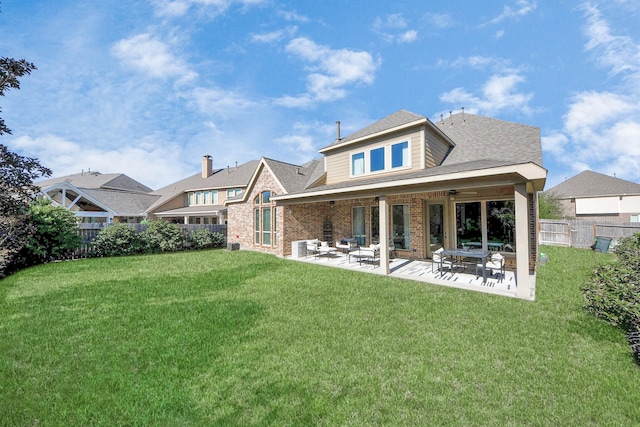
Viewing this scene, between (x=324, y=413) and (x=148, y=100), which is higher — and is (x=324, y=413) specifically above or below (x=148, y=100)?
below

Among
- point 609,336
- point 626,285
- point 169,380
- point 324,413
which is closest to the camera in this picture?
point 324,413

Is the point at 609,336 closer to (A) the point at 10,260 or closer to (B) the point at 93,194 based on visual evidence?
(A) the point at 10,260

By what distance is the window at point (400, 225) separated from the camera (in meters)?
12.9

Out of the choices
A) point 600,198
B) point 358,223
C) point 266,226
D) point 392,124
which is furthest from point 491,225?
point 600,198

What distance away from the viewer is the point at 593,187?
34875 millimetres

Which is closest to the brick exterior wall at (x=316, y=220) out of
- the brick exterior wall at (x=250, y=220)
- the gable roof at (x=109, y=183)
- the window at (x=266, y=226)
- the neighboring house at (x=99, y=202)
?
the brick exterior wall at (x=250, y=220)

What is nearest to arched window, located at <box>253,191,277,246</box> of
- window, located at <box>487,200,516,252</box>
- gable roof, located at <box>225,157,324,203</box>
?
gable roof, located at <box>225,157,324,203</box>

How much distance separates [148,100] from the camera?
16062 mm

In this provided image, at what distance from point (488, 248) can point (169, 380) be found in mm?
11900

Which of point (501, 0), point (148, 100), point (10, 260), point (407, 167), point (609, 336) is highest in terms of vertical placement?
point (501, 0)

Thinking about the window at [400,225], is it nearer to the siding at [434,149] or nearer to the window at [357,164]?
the siding at [434,149]

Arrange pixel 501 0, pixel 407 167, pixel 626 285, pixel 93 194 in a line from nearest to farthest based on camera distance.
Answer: pixel 626 285 < pixel 501 0 < pixel 407 167 < pixel 93 194

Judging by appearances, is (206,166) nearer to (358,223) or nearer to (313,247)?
(313,247)

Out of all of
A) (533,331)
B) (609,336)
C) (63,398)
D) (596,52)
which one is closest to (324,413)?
(63,398)
